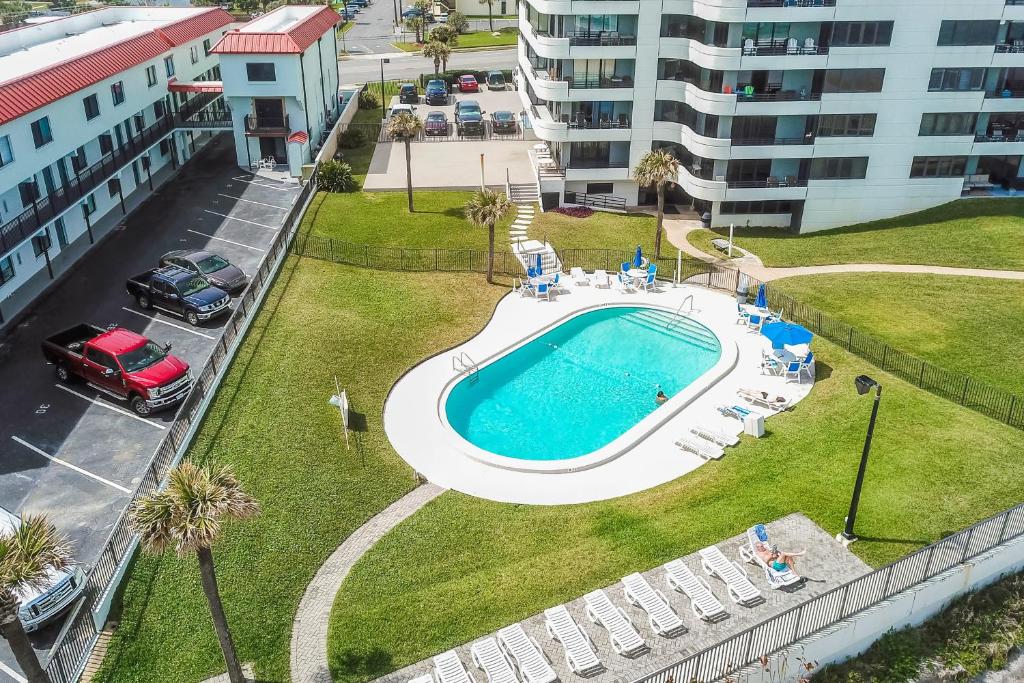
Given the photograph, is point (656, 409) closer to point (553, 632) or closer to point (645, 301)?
point (645, 301)

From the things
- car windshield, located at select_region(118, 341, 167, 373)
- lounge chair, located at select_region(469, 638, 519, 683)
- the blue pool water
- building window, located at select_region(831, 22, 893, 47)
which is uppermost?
building window, located at select_region(831, 22, 893, 47)

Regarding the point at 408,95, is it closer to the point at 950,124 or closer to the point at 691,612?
the point at 950,124

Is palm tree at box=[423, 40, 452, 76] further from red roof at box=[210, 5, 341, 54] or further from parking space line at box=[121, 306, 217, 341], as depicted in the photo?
parking space line at box=[121, 306, 217, 341]

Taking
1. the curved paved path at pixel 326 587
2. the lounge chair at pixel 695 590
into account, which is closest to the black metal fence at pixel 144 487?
the curved paved path at pixel 326 587

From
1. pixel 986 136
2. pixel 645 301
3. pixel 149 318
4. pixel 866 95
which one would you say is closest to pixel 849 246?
pixel 866 95

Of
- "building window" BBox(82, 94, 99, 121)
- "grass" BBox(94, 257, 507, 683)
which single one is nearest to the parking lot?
"grass" BBox(94, 257, 507, 683)

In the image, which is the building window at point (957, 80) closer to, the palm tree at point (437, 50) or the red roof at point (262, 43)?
the red roof at point (262, 43)

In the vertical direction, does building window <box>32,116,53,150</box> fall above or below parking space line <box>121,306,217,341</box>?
above

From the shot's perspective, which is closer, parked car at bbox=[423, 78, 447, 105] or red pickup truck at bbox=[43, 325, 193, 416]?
red pickup truck at bbox=[43, 325, 193, 416]
